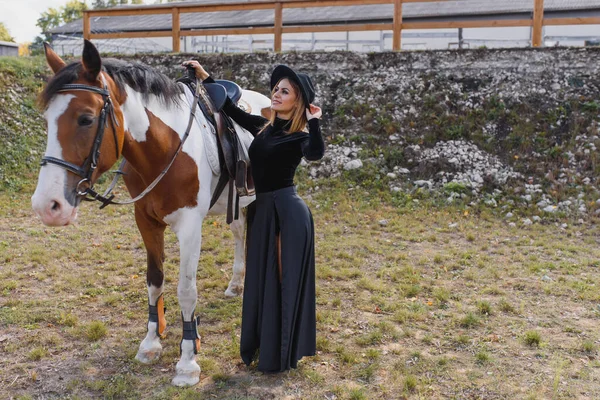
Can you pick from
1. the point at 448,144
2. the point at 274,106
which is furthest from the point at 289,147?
the point at 448,144

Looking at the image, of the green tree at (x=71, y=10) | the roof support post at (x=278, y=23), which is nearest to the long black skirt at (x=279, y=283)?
the roof support post at (x=278, y=23)

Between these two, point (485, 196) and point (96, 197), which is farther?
point (485, 196)

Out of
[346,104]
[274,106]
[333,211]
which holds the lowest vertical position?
[333,211]

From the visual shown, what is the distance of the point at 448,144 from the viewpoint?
916 centimetres

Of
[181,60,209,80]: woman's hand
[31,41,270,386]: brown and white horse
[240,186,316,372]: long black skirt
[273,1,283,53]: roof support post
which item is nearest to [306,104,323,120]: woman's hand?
[240,186,316,372]: long black skirt

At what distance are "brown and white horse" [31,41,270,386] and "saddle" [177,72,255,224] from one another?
4.3 inches

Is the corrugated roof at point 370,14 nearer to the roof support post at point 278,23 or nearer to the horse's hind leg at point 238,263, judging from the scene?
the roof support post at point 278,23

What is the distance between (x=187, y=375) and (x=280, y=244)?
1.12 meters

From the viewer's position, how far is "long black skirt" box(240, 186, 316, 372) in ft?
10.6

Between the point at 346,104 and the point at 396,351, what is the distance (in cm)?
723

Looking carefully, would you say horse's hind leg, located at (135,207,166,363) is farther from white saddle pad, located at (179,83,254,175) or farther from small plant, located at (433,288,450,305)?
small plant, located at (433,288,450,305)

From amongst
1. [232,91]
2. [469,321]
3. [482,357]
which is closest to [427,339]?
[482,357]

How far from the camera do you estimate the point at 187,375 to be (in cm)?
326

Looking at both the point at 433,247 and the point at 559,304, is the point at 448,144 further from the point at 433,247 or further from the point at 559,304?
the point at 559,304
